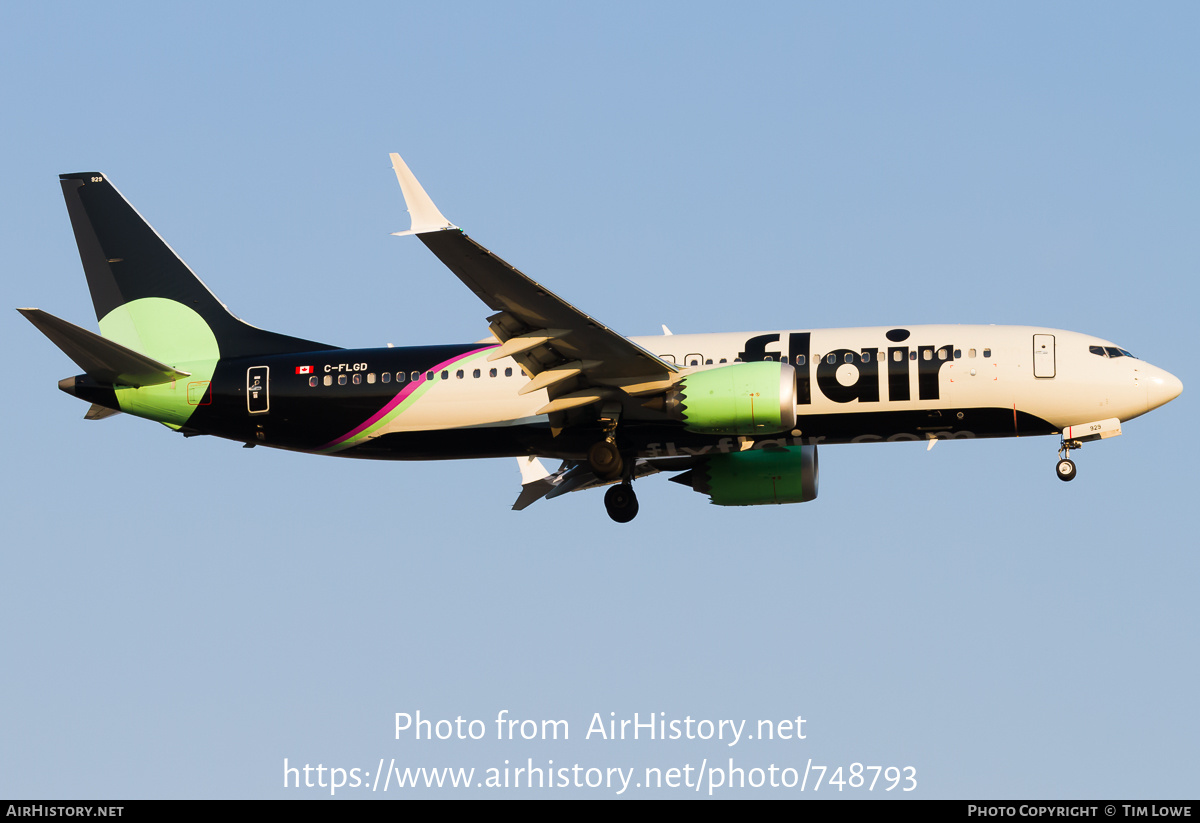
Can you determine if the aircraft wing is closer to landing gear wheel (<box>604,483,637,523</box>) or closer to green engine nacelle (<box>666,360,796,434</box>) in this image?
green engine nacelle (<box>666,360,796,434</box>)

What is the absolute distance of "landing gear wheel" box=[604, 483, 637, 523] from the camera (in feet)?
140

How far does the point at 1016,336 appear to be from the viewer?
128 ft

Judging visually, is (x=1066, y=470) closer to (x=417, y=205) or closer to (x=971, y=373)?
(x=971, y=373)

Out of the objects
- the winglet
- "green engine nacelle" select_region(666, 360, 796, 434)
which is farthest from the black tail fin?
"green engine nacelle" select_region(666, 360, 796, 434)

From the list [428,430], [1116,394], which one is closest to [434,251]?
[428,430]

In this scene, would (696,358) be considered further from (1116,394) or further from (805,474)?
(1116,394)

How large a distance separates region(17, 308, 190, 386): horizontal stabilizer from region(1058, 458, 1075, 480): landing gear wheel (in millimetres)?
24148

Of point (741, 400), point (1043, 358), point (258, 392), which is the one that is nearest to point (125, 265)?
point (258, 392)

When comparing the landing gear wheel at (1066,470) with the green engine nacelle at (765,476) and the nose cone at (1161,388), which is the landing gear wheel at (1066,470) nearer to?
the nose cone at (1161,388)

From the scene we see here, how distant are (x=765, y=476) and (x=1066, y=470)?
8590 mm

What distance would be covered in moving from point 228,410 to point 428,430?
5.80m

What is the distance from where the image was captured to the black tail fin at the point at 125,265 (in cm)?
4428

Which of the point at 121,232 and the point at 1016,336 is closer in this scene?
the point at 1016,336

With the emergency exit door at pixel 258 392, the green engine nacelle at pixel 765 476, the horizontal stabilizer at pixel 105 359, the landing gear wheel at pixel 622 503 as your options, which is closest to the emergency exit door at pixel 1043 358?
the green engine nacelle at pixel 765 476
